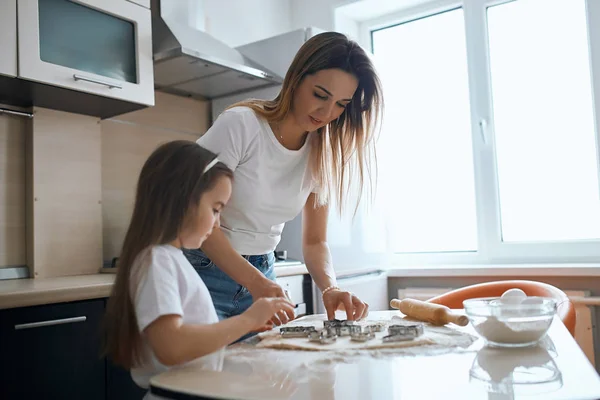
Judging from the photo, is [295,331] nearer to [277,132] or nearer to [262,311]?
[262,311]

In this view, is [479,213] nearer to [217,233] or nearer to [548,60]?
[548,60]

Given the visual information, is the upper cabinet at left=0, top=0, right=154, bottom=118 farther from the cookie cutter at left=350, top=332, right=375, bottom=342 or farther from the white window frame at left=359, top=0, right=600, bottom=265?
the white window frame at left=359, top=0, right=600, bottom=265

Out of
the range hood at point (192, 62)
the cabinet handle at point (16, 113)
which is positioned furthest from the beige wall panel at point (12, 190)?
the range hood at point (192, 62)

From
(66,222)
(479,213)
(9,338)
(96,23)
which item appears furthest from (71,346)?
(479,213)

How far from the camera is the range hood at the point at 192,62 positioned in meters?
2.20

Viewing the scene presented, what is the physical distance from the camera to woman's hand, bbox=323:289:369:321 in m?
1.21

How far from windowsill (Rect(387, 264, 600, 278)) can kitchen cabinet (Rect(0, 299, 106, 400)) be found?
64.1 inches

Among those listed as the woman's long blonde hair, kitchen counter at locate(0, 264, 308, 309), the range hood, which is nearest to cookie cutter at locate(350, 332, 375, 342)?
the woman's long blonde hair

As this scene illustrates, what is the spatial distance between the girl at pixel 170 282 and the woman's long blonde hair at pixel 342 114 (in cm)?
46

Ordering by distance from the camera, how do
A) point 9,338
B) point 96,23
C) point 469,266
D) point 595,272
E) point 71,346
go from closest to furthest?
point 9,338 < point 71,346 < point 96,23 < point 595,272 < point 469,266

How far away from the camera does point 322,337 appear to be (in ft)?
3.30

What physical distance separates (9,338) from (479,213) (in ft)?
7.18

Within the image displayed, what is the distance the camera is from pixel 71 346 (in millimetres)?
1607

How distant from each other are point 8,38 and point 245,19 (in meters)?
1.47
